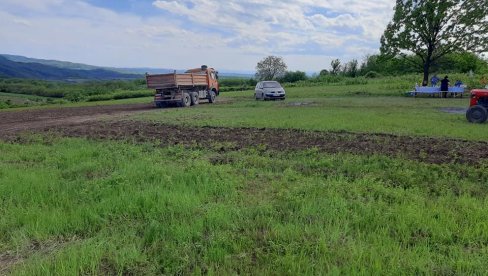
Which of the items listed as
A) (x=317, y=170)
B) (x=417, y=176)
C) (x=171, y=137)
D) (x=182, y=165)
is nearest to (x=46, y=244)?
(x=182, y=165)

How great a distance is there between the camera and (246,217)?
4.52 m

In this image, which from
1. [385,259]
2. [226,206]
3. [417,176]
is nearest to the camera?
[385,259]

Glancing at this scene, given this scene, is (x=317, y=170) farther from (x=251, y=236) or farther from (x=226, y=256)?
(x=226, y=256)

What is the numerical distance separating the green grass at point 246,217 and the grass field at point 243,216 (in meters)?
0.02

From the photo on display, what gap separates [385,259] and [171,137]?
8389 millimetres

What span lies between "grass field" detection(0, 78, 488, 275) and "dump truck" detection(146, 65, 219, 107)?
1543 cm

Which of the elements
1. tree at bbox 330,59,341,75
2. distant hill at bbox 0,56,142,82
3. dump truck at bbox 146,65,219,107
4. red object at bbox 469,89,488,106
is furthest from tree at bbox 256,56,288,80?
red object at bbox 469,89,488,106

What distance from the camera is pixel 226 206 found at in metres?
4.85

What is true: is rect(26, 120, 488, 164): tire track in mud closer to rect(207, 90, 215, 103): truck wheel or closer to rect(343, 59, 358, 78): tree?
rect(207, 90, 215, 103): truck wheel

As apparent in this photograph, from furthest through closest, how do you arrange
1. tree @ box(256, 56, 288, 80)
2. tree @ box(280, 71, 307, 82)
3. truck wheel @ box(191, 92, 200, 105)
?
tree @ box(256, 56, 288, 80) < tree @ box(280, 71, 307, 82) < truck wheel @ box(191, 92, 200, 105)

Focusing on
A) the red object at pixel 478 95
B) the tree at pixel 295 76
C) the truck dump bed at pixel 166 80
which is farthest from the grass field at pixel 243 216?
the tree at pixel 295 76

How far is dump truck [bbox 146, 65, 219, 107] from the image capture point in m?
22.8

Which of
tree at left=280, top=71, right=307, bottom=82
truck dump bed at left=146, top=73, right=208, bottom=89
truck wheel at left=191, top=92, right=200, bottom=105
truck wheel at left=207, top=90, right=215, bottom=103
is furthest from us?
tree at left=280, top=71, right=307, bottom=82

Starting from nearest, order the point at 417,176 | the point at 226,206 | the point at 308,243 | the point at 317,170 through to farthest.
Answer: the point at 308,243
the point at 226,206
the point at 417,176
the point at 317,170
